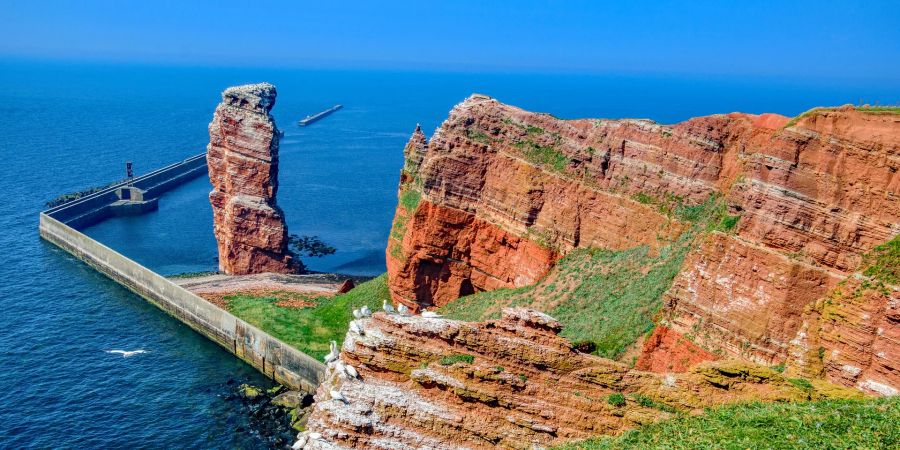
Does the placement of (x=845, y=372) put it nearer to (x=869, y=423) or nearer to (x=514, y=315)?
(x=869, y=423)

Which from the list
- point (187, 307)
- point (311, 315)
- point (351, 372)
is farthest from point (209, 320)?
point (351, 372)

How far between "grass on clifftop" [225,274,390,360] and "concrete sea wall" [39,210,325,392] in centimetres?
136

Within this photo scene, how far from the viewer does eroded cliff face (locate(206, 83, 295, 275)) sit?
6450 cm

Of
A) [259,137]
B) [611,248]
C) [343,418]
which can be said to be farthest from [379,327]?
[259,137]

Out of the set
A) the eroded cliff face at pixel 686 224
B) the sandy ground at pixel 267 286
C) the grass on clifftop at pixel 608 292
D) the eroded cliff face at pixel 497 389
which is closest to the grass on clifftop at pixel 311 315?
the sandy ground at pixel 267 286

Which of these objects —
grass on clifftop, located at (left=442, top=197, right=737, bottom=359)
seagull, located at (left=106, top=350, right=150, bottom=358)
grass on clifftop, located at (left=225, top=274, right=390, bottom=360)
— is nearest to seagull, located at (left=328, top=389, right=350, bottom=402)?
grass on clifftop, located at (left=442, top=197, right=737, bottom=359)

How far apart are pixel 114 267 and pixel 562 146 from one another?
1719 inches

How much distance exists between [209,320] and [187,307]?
10.9 feet

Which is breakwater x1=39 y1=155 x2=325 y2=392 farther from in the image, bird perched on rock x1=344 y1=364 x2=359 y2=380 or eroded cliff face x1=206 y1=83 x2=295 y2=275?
bird perched on rock x1=344 y1=364 x2=359 y2=380

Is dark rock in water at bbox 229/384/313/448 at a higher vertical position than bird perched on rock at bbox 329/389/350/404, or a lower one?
lower

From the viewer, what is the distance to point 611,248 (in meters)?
43.7

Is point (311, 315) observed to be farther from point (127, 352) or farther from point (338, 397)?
Result: point (338, 397)

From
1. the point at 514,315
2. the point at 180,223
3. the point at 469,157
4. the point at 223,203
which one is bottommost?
the point at 180,223

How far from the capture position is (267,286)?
6162 centimetres
